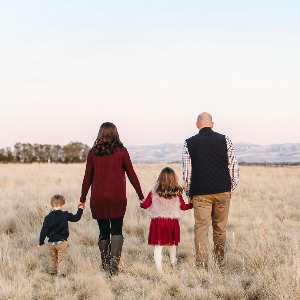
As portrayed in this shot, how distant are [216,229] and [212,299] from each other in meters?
1.48

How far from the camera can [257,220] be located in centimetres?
952

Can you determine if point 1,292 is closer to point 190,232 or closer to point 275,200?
point 190,232

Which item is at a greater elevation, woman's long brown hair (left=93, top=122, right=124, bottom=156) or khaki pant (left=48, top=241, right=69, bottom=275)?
woman's long brown hair (left=93, top=122, right=124, bottom=156)

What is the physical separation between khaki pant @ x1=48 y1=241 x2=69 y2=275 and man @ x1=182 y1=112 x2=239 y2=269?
1752mm

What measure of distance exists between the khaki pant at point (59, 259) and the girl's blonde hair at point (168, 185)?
146 cm

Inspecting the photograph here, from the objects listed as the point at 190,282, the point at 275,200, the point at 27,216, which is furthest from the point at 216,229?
the point at 275,200

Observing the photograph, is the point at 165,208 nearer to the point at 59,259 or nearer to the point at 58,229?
the point at 58,229

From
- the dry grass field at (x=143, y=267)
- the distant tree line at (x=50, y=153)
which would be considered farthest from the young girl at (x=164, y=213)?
the distant tree line at (x=50, y=153)

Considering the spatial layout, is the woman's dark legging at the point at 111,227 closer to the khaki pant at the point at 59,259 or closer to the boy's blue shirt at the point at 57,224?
the boy's blue shirt at the point at 57,224

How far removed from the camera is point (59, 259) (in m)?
5.69

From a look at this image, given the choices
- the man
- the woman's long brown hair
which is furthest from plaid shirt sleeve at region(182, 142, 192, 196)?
the woman's long brown hair

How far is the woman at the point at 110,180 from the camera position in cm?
559

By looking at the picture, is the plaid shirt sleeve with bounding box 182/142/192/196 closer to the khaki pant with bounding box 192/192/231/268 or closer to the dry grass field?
the khaki pant with bounding box 192/192/231/268

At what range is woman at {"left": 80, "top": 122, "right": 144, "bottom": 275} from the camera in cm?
559
